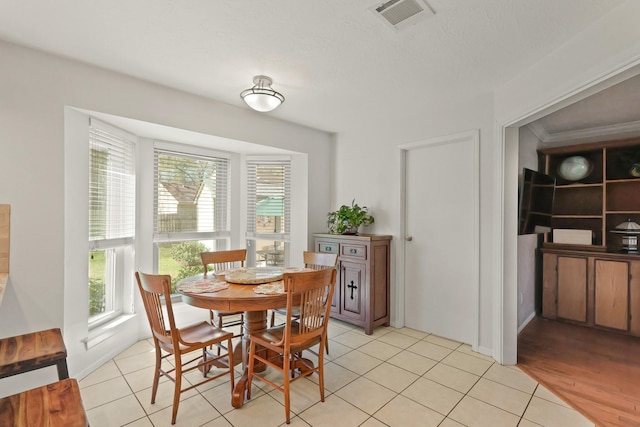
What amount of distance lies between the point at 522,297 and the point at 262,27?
3.85m

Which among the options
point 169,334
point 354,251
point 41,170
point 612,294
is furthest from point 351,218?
point 612,294

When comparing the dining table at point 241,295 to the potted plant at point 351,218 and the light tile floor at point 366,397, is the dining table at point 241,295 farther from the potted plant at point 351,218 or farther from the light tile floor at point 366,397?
the potted plant at point 351,218

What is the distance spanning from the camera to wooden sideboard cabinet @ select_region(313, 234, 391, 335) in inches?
132

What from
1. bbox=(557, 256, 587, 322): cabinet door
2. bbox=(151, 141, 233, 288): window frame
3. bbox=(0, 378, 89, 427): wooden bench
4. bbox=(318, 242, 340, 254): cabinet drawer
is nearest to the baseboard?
bbox=(557, 256, 587, 322): cabinet door

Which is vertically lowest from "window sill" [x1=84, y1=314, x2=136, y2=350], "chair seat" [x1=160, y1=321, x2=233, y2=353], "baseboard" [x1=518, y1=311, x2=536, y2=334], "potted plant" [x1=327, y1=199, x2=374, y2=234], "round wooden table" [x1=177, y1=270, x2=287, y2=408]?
"baseboard" [x1=518, y1=311, x2=536, y2=334]

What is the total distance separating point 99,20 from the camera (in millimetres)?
1823

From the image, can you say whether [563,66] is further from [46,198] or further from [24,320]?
[24,320]

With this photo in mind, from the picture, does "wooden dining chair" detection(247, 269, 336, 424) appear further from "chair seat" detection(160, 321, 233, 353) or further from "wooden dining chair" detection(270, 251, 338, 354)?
"wooden dining chair" detection(270, 251, 338, 354)

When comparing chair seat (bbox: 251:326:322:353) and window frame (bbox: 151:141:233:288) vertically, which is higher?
window frame (bbox: 151:141:233:288)

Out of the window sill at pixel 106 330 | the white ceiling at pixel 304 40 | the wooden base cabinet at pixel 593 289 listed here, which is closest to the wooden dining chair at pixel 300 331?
the window sill at pixel 106 330

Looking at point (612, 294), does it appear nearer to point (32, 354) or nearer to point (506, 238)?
point (506, 238)

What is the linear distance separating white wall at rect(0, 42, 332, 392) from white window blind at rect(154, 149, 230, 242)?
889mm

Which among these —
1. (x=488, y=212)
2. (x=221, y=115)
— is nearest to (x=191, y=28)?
(x=221, y=115)

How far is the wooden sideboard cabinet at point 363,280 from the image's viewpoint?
3.36 m
